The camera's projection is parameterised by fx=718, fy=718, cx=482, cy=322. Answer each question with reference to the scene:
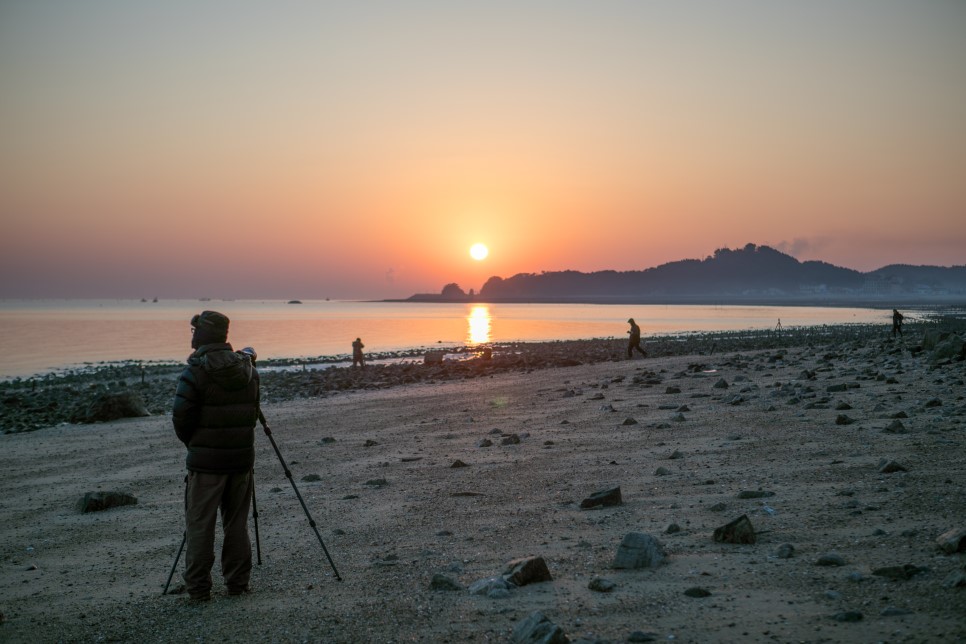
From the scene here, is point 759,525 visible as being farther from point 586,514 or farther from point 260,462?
point 260,462

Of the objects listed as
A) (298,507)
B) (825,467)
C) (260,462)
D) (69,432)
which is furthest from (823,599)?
(69,432)

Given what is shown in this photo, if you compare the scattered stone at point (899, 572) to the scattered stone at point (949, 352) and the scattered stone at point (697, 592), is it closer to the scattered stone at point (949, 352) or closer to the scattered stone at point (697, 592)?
the scattered stone at point (697, 592)

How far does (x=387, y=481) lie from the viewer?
35.4ft

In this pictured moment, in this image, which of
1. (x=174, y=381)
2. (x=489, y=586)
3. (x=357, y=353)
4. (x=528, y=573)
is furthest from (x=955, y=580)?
(x=357, y=353)

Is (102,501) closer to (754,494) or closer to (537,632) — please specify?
(537,632)

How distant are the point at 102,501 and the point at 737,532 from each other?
8.54m

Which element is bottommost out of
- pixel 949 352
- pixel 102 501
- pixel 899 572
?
pixel 102 501

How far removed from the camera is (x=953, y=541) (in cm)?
564

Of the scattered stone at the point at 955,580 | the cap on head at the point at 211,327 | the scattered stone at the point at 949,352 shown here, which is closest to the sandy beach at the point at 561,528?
the scattered stone at the point at 955,580

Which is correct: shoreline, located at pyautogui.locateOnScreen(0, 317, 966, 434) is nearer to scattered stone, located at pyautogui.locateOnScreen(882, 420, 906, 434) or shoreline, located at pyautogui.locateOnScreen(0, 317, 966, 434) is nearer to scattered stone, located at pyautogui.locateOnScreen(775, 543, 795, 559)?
scattered stone, located at pyautogui.locateOnScreen(882, 420, 906, 434)

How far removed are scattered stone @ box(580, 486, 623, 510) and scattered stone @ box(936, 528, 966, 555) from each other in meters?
3.32

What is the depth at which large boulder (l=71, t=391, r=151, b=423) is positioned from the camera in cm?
2100

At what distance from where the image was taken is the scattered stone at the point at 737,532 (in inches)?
258

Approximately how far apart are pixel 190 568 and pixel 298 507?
3.25 meters
